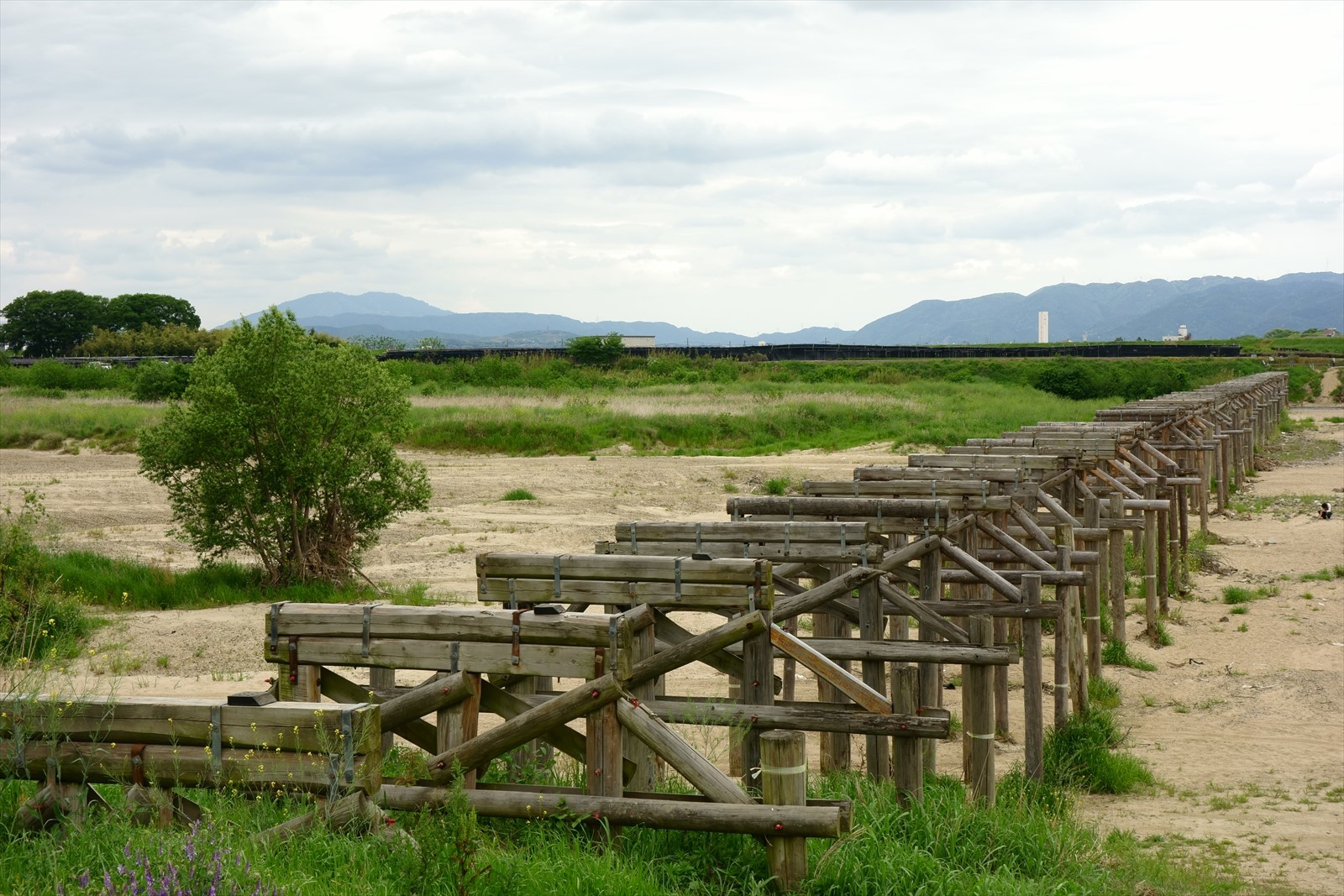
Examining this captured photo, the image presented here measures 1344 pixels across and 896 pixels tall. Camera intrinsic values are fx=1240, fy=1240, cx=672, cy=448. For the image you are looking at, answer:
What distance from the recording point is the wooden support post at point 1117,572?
15.2 metres

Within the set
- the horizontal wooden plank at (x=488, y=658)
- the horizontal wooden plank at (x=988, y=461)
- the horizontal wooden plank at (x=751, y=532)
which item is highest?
the horizontal wooden plank at (x=988, y=461)

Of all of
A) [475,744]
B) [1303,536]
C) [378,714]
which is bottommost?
[1303,536]

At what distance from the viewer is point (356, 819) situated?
549cm

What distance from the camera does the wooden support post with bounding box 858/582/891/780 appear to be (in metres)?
8.48

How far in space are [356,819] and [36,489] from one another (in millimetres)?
25893

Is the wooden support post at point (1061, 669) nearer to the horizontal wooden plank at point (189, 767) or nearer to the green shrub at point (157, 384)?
the horizontal wooden plank at point (189, 767)

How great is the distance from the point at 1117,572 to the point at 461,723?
440 inches

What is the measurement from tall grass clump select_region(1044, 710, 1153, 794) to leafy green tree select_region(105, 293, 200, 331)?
10909 cm

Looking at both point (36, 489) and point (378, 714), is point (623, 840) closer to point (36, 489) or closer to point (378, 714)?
point (378, 714)

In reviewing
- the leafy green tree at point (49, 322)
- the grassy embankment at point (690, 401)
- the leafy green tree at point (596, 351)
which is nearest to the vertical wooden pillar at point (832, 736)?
the grassy embankment at point (690, 401)

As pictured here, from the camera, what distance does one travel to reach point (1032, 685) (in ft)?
33.6

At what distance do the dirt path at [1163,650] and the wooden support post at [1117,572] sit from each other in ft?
2.38

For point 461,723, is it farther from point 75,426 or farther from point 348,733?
point 75,426

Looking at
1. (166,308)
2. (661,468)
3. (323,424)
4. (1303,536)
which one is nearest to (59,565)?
(323,424)
